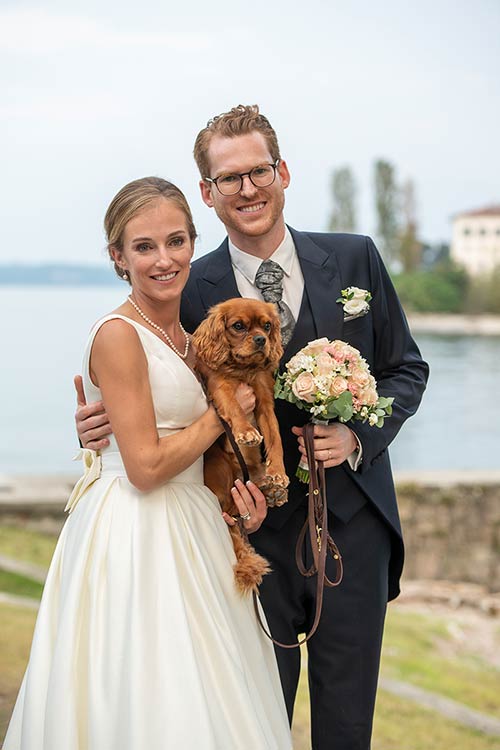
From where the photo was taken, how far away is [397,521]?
3455mm

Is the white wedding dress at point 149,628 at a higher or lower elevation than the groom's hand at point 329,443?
lower

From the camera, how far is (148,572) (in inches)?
111

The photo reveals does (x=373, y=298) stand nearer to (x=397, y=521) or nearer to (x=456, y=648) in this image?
(x=397, y=521)

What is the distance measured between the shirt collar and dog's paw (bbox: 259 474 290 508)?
2.47ft

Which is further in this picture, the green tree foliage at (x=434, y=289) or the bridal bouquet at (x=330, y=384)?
the green tree foliage at (x=434, y=289)

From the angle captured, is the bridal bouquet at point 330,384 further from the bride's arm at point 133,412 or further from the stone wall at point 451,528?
the stone wall at point 451,528

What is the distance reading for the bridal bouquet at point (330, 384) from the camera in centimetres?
296

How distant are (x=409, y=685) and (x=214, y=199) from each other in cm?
563

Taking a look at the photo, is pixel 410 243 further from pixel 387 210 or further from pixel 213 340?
pixel 213 340

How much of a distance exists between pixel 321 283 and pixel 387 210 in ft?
105

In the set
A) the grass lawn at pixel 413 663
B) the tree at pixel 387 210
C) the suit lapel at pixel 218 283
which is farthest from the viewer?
the tree at pixel 387 210

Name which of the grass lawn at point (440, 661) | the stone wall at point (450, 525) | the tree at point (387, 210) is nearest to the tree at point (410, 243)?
the tree at point (387, 210)

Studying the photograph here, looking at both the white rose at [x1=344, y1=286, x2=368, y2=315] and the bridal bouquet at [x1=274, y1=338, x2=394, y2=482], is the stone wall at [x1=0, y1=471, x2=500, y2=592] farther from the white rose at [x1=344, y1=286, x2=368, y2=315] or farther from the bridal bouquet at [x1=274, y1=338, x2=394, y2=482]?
the bridal bouquet at [x1=274, y1=338, x2=394, y2=482]

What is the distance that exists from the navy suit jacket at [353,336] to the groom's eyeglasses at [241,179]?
0.29 meters
